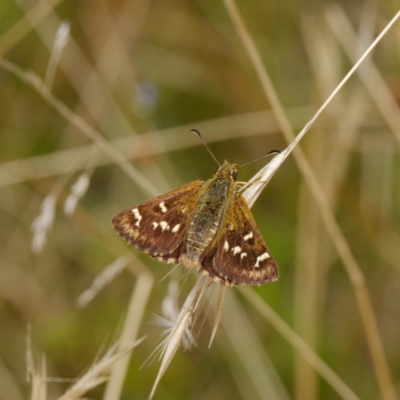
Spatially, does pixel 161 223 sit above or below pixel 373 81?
below

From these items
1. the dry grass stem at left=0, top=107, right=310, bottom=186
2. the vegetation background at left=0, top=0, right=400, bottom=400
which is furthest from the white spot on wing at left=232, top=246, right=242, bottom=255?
the dry grass stem at left=0, top=107, right=310, bottom=186

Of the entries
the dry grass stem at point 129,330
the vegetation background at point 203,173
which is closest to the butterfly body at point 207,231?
the dry grass stem at point 129,330

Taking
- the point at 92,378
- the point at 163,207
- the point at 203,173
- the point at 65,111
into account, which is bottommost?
the point at 92,378

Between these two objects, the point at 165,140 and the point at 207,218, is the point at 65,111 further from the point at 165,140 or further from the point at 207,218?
the point at 165,140

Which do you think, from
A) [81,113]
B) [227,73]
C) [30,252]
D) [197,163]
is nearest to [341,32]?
[227,73]

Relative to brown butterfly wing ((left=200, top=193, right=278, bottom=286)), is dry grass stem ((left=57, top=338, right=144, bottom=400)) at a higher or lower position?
lower

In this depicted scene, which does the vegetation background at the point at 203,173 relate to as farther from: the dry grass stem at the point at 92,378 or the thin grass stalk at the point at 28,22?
the dry grass stem at the point at 92,378

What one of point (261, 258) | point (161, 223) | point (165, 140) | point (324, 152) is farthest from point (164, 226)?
point (324, 152)

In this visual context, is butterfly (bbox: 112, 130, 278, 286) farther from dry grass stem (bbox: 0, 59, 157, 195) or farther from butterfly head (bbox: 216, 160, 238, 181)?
dry grass stem (bbox: 0, 59, 157, 195)

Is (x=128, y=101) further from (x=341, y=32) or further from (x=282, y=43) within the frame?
(x=341, y=32)
